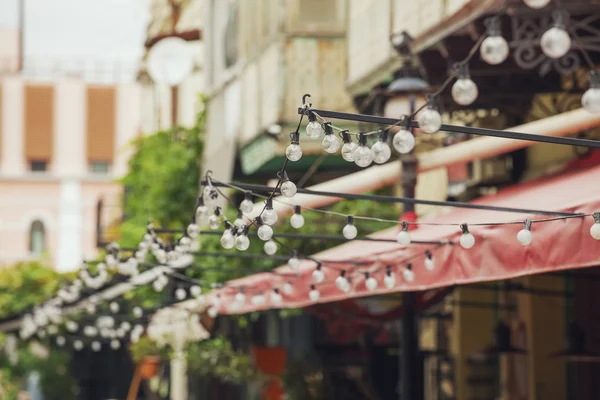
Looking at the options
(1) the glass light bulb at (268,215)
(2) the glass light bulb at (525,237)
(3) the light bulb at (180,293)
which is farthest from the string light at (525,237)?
(3) the light bulb at (180,293)

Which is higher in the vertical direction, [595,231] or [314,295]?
[595,231]

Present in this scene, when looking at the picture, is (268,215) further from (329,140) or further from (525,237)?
(525,237)

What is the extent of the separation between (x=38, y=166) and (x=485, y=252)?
50.8m

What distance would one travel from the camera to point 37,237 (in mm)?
58812

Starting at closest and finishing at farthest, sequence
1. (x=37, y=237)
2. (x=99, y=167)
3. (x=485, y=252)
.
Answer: (x=485, y=252)
(x=37, y=237)
(x=99, y=167)

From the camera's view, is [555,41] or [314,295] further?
[314,295]

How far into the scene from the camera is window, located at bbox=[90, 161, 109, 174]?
2331 inches

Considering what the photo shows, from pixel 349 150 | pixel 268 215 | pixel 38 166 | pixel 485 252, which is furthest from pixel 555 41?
pixel 38 166

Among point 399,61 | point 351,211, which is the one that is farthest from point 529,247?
point 351,211

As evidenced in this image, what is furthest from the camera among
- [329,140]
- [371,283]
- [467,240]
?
[371,283]

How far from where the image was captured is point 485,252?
29.0 ft

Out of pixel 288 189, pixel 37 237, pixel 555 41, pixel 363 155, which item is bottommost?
pixel 288 189

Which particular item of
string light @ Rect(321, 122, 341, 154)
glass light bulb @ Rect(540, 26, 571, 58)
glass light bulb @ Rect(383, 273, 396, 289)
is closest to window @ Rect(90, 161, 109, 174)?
glass light bulb @ Rect(383, 273, 396, 289)

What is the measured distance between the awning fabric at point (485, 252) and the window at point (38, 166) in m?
45.6
